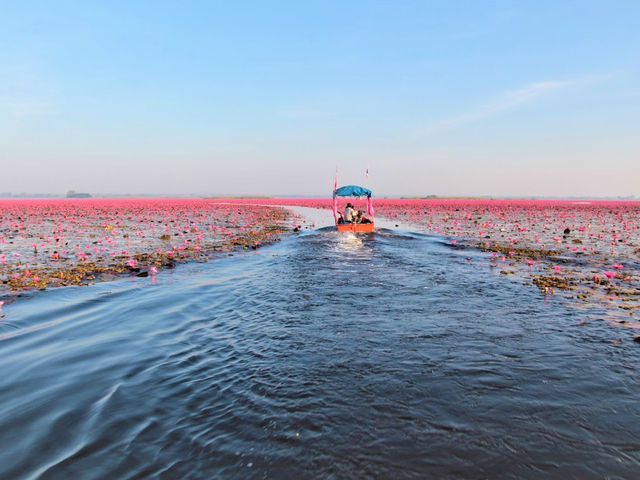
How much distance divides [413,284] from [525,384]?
6.99 meters

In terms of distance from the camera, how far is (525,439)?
14.6ft

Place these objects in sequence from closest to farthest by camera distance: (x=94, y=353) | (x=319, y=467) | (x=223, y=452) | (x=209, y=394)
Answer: (x=319, y=467) → (x=223, y=452) → (x=209, y=394) → (x=94, y=353)

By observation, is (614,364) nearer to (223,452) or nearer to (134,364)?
(223,452)

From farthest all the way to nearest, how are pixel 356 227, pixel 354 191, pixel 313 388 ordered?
1. pixel 354 191
2. pixel 356 227
3. pixel 313 388

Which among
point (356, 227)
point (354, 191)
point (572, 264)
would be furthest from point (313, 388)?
point (354, 191)

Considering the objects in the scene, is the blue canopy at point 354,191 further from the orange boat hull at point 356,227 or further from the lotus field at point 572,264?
the lotus field at point 572,264

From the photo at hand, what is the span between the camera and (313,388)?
5738 millimetres

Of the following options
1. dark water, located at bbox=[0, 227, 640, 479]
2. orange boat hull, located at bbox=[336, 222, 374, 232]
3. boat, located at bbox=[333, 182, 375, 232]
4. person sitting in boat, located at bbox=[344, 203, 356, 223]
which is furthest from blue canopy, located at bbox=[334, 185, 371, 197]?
dark water, located at bbox=[0, 227, 640, 479]

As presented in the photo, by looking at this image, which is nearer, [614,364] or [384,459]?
[384,459]

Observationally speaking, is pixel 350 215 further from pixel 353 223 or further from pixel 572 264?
pixel 572 264

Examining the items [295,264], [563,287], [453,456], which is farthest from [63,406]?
[563,287]

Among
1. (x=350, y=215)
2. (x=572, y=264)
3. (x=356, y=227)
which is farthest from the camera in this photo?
(x=350, y=215)

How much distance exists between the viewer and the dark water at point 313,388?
13.5 ft

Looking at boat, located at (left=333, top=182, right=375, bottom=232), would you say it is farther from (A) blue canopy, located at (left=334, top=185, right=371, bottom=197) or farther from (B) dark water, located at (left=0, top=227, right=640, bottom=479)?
(B) dark water, located at (left=0, top=227, right=640, bottom=479)
